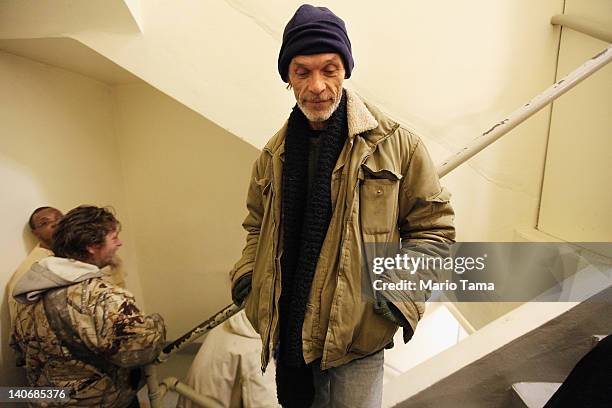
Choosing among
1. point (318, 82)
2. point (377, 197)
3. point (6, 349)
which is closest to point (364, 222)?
point (377, 197)

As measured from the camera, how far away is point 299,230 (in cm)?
85

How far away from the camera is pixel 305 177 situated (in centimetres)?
85

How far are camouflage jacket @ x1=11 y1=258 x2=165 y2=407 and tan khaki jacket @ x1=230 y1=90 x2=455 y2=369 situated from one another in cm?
69

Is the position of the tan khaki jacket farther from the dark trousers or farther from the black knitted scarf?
the dark trousers

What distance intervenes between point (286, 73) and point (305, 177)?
0.80 feet

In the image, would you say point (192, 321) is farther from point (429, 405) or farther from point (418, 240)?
point (418, 240)

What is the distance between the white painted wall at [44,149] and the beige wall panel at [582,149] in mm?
2303

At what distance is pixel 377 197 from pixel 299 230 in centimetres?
20

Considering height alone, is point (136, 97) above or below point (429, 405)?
above

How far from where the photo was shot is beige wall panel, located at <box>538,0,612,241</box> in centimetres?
141

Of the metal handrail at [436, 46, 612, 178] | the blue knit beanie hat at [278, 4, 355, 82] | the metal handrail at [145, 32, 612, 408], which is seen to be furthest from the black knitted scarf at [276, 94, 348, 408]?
the metal handrail at [436, 46, 612, 178]

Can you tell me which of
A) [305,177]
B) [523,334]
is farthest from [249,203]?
[523,334]

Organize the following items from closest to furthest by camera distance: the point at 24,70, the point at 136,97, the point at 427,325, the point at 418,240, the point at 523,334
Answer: the point at 418,240
the point at 523,334
the point at 24,70
the point at 427,325
the point at 136,97

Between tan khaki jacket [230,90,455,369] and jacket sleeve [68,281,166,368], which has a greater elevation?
A: tan khaki jacket [230,90,455,369]
